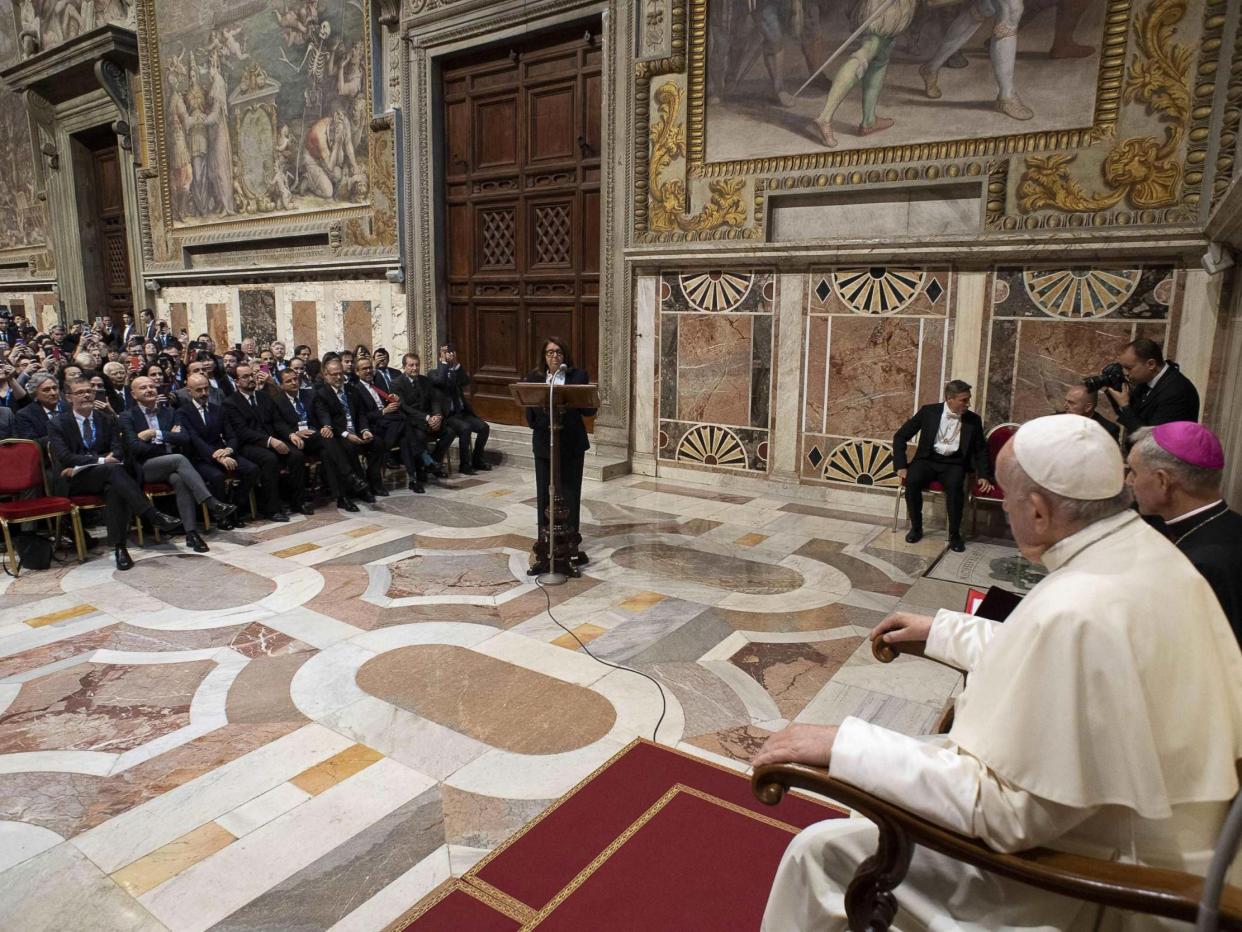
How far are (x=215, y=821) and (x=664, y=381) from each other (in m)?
6.40

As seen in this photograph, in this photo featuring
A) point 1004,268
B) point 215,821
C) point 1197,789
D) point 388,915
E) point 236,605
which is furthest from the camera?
point 1004,268

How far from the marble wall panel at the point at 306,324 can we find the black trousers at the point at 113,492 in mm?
6231

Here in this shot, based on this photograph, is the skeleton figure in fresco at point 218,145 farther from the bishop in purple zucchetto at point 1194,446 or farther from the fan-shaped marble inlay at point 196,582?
the bishop in purple zucchetto at point 1194,446

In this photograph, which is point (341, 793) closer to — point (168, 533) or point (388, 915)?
point (388, 915)

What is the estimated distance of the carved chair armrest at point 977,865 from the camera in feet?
4.02

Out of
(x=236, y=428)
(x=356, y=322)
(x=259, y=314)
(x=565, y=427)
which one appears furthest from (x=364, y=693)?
(x=259, y=314)

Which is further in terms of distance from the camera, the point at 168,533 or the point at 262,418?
the point at 262,418

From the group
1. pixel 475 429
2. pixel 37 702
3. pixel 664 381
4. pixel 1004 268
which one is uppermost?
pixel 1004 268

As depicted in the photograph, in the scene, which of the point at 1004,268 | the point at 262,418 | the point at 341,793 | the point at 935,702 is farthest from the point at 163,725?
the point at 1004,268

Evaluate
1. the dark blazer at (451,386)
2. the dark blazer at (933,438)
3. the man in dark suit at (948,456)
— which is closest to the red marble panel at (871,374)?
the dark blazer at (933,438)

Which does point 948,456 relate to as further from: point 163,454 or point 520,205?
point 163,454

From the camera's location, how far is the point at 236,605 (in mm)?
4918

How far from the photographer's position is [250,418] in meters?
7.10

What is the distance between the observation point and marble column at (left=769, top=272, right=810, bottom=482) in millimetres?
7562
